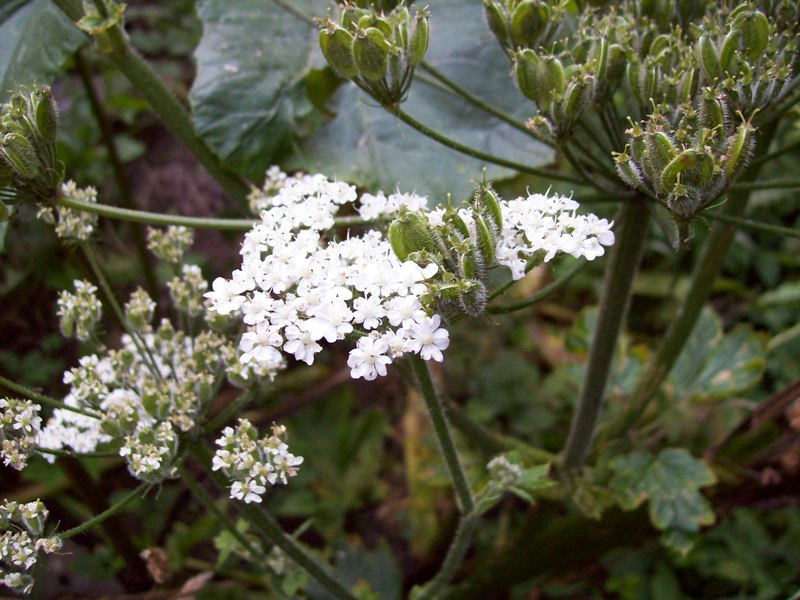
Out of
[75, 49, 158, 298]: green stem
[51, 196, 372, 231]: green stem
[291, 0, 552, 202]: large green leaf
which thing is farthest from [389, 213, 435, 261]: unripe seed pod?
[75, 49, 158, 298]: green stem

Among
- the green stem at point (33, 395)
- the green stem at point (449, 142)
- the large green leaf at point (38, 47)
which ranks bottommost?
the green stem at point (33, 395)

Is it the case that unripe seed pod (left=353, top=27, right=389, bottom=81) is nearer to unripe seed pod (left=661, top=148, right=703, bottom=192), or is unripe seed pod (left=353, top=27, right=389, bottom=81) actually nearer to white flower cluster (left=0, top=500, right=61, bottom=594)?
unripe seed pod (left=661, top=148, right=703, bottom=192)

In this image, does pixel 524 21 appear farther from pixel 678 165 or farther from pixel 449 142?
pixel 678 165

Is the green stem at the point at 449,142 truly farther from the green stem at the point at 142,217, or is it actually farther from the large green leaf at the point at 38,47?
the large green leaf at the point at 38,47

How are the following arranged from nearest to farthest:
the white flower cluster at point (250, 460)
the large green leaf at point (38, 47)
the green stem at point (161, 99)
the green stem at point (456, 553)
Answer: the white flower cluster at point (250, 460)
the green stem at point (456, 553)
the green stem at point (161, 99)
the large green leaf at point (38, 47)

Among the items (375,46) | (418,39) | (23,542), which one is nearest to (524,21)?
(418,39)

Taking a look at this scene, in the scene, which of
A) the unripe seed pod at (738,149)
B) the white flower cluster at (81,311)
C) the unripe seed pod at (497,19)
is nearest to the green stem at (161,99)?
the white flower cluster at (81,311)

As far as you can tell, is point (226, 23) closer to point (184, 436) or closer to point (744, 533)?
point (184, 436)

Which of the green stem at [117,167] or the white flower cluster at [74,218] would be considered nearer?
the white flower cluster at [74,218]
